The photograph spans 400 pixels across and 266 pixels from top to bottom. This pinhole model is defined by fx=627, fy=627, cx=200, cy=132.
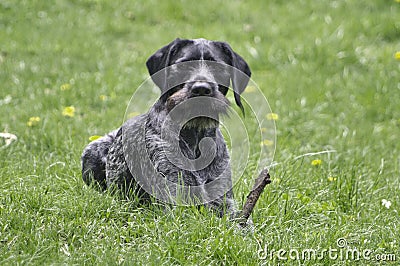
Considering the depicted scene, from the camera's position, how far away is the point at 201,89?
443 cm

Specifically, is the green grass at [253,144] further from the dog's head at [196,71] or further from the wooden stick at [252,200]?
the dog's head at [196,71]

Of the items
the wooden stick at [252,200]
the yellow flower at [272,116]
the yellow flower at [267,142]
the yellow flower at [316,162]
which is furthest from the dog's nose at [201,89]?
the yellow flower at [267,142]

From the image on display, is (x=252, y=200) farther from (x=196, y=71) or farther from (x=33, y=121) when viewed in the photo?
(x=33, y=121)

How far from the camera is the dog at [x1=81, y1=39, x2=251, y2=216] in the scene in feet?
15.0

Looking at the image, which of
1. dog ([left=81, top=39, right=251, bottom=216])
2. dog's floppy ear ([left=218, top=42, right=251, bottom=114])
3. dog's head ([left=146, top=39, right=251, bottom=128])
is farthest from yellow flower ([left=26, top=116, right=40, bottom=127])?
dog's floppy ear ([left=218, top=42, right=251, bottom=114])

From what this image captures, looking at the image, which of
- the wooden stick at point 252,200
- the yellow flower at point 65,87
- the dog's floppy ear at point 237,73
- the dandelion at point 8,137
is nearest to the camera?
Result: the wooden stick at point 252,200

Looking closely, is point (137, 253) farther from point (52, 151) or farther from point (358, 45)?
point (358, 45)

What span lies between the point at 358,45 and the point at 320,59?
2.77 feet

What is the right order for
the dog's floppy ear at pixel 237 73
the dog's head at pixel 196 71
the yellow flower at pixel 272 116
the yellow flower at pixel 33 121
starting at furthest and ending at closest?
the yellow flower at pixel 33 121
the yellow flower at pixel 272 116
the dog's floppy ear at pixel 237 73
the dog's head at pixel 196 71

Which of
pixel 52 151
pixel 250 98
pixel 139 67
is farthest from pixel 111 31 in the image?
pixel 52 151

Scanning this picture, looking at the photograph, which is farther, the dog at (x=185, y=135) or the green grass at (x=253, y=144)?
the dog at (x=185, y=135)

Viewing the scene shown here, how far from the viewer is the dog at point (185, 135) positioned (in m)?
4.57

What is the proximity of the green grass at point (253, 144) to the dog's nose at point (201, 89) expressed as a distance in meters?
0.82

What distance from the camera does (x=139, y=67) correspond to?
9648 mm
